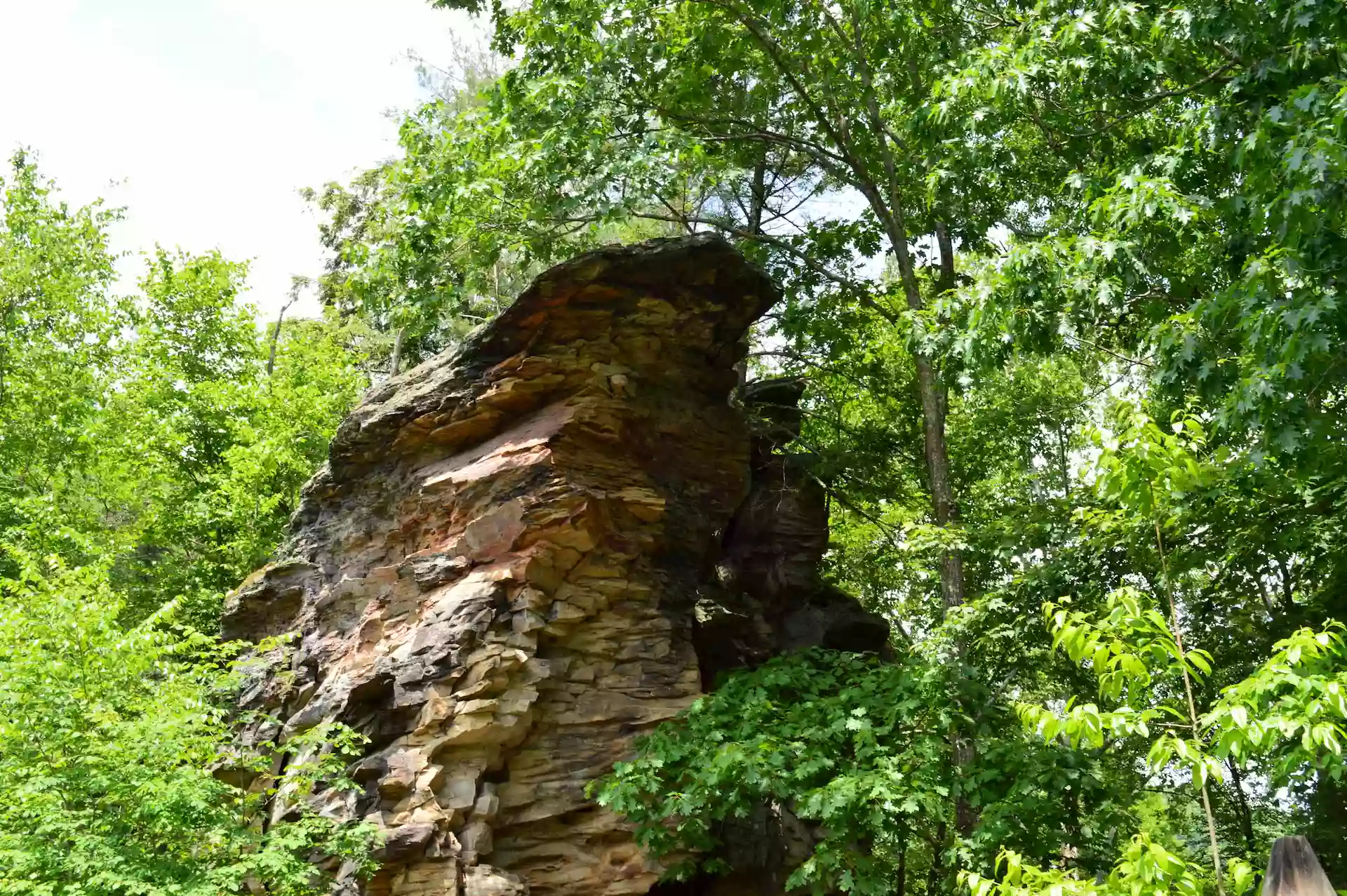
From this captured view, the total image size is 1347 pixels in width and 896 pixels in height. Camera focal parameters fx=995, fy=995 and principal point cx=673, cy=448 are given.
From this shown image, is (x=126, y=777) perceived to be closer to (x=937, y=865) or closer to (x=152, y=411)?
(x=937, y=865)

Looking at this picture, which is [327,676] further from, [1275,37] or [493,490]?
[1275,37]

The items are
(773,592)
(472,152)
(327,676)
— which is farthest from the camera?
(773,592)

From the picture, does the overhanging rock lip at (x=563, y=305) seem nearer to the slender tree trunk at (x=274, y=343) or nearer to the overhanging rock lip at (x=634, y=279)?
the overhanging rock lip at (x=634, y=279)

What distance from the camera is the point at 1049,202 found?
13.8 meters

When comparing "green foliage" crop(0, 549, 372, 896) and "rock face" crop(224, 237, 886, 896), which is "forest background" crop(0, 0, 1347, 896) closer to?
"green foliage" crop(0, 549, 372, 896)

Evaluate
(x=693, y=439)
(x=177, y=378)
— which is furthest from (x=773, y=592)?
(x=177, y=378)

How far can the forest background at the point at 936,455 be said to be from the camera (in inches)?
254

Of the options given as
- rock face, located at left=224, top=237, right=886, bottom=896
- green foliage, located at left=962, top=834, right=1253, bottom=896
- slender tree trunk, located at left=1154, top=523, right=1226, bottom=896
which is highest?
rock face, located at left=224, top=237, right=886, bottom=896

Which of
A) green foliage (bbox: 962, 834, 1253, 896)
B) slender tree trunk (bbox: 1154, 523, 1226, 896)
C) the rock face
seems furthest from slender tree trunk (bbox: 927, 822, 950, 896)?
slender tree trunk (bbox: 1154, 523, 1226, 896)

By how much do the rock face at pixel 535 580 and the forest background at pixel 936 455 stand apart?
824 millimetres

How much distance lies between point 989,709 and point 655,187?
22.0 feet

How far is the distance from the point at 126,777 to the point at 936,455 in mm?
9250

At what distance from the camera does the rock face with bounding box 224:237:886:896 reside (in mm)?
9508

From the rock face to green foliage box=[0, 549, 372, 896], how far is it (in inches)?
28.0
